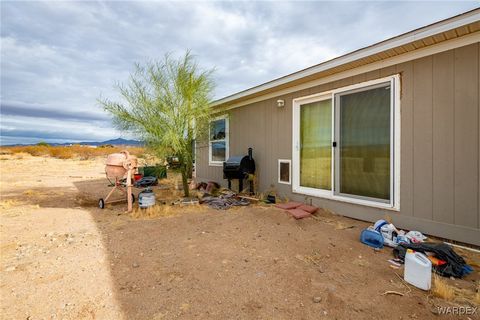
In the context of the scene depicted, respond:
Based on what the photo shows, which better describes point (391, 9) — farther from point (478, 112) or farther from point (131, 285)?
point (131, 285)

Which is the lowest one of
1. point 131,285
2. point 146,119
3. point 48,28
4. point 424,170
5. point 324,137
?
point 131,285

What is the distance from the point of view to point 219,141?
7207 mm

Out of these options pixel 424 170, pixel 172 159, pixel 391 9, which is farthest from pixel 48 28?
pixel 424 170

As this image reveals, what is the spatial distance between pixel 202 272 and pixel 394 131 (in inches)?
129

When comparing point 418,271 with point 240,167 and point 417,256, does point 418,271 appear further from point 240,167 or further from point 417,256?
point 240,167

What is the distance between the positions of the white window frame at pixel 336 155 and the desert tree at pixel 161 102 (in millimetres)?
2332

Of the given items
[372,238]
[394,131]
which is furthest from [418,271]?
[394,131]

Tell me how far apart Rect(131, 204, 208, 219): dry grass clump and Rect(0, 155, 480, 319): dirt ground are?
37 cm

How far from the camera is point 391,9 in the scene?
5164 mm

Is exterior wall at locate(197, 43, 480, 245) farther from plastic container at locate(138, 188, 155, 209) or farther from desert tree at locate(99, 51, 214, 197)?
plastic container at locate(138, 188, 155, 209)

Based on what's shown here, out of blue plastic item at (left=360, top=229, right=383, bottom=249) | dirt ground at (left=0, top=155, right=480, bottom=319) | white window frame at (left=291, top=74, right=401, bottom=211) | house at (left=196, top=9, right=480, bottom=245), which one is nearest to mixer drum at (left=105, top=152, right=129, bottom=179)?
dirt ground at (left=0, top=155, right=480, bottom=319)

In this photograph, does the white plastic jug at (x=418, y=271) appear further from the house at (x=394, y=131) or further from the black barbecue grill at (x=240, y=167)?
the black barbecue grill at (x=240, y=167)

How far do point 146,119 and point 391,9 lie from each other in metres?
6.12

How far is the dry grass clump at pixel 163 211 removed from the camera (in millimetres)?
4246
